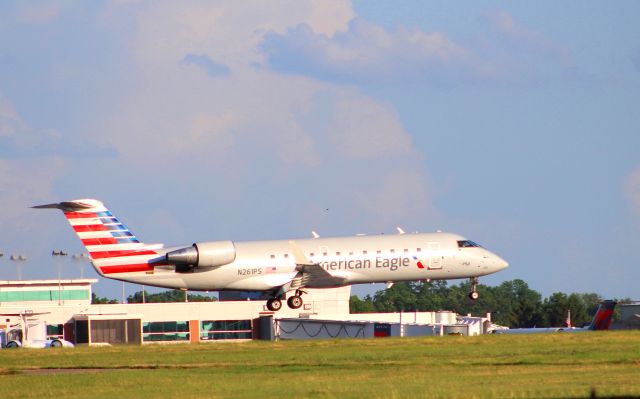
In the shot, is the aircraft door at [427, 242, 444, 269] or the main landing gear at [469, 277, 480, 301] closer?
the aircraft door at [427, 242, 444, 269]

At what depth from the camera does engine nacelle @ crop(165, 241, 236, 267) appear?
57.3 m

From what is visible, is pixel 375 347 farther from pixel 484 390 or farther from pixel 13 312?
pixel 13 312

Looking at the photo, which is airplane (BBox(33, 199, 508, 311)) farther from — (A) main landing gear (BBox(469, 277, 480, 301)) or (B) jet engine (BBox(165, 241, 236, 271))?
(A) main landing gear (BBox(469, 277, 480, 301))

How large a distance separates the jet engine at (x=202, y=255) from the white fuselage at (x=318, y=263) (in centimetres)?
59

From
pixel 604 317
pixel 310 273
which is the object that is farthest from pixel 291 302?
pixel 604 317

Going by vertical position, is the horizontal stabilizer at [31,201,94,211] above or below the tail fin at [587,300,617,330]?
above

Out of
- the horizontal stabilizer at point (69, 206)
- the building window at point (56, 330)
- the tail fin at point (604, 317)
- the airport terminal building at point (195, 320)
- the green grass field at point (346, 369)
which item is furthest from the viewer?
the building window at point (56, 330)

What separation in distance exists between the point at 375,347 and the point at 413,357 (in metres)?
4.94

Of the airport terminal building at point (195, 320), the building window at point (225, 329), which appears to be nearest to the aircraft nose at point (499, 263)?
the airport terminal building at point (195, 320)

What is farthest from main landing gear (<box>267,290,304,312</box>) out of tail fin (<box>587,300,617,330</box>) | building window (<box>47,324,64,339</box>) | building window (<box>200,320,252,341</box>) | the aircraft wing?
building window (<box>47,324,64,339</box>)

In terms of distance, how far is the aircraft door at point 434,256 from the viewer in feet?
196

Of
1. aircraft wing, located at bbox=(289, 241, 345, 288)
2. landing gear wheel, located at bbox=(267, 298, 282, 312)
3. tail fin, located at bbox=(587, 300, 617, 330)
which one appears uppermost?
aircraft wing, located at bbox=(289, 241, 345, 288)

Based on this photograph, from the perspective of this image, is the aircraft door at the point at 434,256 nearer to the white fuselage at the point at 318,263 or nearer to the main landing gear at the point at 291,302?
the white fuselage at the point at 318,263

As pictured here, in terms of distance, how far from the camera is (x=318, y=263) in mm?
58250
